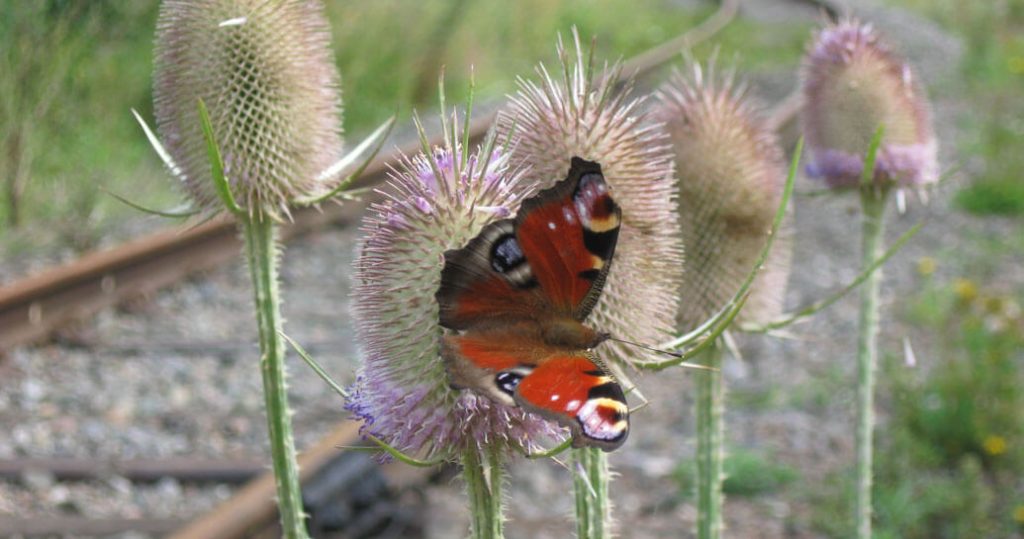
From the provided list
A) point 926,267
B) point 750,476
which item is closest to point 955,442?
point 750,476

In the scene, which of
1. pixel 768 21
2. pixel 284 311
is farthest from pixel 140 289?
pixel 768 21

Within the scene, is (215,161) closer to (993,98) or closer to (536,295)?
(536,295)

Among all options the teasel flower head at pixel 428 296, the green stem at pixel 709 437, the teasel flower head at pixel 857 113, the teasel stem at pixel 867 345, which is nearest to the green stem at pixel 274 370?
the teasel flower head at pixel 428 296

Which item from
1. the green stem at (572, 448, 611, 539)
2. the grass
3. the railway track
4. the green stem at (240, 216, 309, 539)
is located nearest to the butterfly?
the green stem at (572, 448, 611, 539)

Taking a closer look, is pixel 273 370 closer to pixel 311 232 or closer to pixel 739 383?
pixel 739 383

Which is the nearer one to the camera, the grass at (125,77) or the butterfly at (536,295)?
the butterfly at (536,295)

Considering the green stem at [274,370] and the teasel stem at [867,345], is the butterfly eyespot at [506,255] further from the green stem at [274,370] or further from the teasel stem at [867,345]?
the teasel stem at [867,345]
